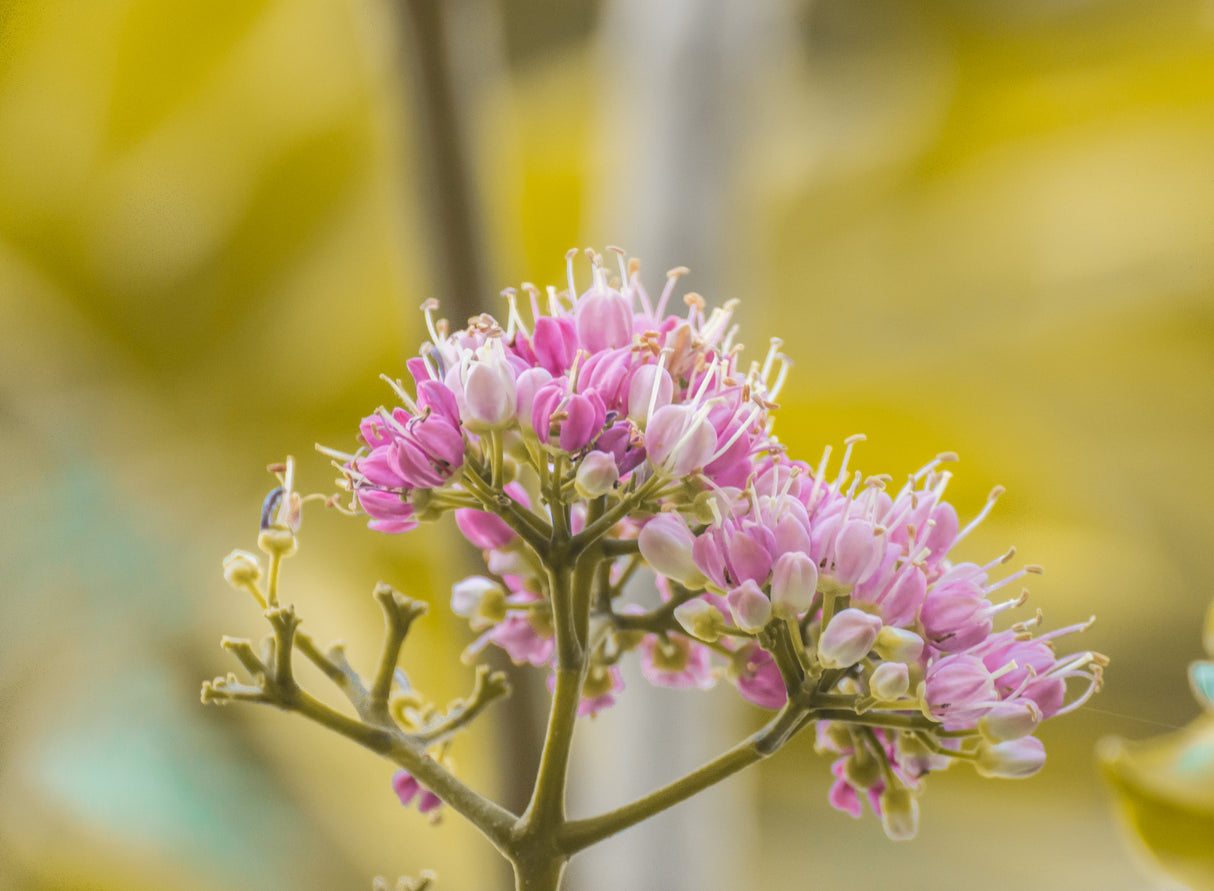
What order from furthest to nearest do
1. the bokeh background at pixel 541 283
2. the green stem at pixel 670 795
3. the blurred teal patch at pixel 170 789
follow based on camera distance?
the bokeh background at pixel 541 283 < the blurred teal patch at pixel 170 789 < the green stem at pixel 670 795

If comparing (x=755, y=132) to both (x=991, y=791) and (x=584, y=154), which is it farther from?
(x=991, y=791)

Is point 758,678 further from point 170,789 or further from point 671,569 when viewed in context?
point 170,789

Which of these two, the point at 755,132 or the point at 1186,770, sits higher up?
the point at 755,132

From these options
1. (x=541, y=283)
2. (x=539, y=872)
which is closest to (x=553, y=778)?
(x=539, y=872)

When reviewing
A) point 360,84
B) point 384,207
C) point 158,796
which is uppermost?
point 360,84

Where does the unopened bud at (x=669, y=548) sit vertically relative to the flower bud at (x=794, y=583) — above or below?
above

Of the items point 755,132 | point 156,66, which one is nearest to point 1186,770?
point 755,132

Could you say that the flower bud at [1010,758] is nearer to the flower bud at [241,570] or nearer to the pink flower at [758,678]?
the pink flower at [758,678]

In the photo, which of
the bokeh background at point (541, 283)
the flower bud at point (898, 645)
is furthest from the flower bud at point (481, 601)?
the bokeh background at point (541, 283)
